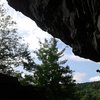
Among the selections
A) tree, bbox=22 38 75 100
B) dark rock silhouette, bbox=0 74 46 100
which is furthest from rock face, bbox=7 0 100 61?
tree, bbox=22 38 75 100

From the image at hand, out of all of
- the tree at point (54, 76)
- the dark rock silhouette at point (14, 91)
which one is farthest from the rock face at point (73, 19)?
the tree at point (54, 76)

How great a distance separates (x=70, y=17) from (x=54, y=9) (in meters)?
2.03

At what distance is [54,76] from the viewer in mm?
42531

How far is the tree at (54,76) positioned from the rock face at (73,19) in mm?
16179

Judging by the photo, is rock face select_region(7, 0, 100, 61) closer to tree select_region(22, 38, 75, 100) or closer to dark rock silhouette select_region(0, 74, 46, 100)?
dark rock silhouette select_region(0, 74, 46, 100)

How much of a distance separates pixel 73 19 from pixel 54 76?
22.8 m

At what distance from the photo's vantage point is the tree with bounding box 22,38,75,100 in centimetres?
4194

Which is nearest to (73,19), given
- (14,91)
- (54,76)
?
(14,91)

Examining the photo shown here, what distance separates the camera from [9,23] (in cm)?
4712

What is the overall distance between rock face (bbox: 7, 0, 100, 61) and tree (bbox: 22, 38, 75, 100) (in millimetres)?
16179

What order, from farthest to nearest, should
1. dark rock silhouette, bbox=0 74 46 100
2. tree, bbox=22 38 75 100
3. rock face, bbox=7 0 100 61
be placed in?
tree, bbox=22 38 75 100
dark rock silhouette, bbox=0 74 46 100
rock face, bbox=7 0 100 61

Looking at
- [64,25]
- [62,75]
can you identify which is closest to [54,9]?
[64,25]

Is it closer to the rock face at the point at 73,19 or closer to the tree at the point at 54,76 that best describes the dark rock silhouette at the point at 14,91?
the rock face at the point at 73,19

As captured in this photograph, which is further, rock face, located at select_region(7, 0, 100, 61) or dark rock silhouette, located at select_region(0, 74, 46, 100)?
dark rock silhouette, located at select_region(0, 74, 46, 100)
